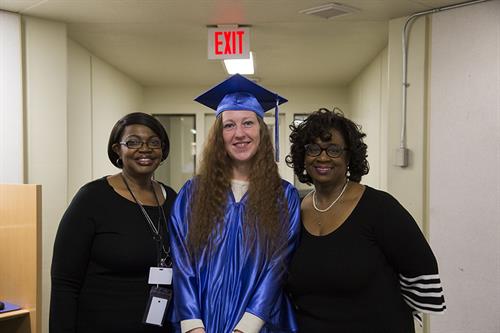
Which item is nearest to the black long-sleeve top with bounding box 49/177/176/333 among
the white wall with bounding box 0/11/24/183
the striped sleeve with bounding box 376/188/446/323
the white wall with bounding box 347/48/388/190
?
the striped sleeve with bounding box 376/188/446/323

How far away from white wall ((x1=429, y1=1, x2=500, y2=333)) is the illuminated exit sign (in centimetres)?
137

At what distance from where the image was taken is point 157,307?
1683mm

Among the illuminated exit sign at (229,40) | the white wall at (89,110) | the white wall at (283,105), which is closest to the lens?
the illuminated exit sign at (229,40)

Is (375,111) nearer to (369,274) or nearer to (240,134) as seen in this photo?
(240,134)

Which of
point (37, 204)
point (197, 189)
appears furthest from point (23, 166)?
point (197, 189)

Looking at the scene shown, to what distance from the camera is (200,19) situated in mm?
3252

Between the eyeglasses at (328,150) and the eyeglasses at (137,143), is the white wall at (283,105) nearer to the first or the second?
the eyeglasses at (137,143)

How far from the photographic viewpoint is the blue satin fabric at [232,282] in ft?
5.16

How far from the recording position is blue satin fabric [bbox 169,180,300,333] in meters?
1.57

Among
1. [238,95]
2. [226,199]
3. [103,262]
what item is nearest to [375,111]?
[238,95]

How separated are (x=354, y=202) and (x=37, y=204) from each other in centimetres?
138

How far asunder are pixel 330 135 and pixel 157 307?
91 centimetres

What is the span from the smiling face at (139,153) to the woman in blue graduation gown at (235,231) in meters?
0.20

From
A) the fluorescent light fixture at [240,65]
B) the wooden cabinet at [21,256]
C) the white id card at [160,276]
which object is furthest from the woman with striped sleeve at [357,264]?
the fluorescent light fixture at [240,65]
